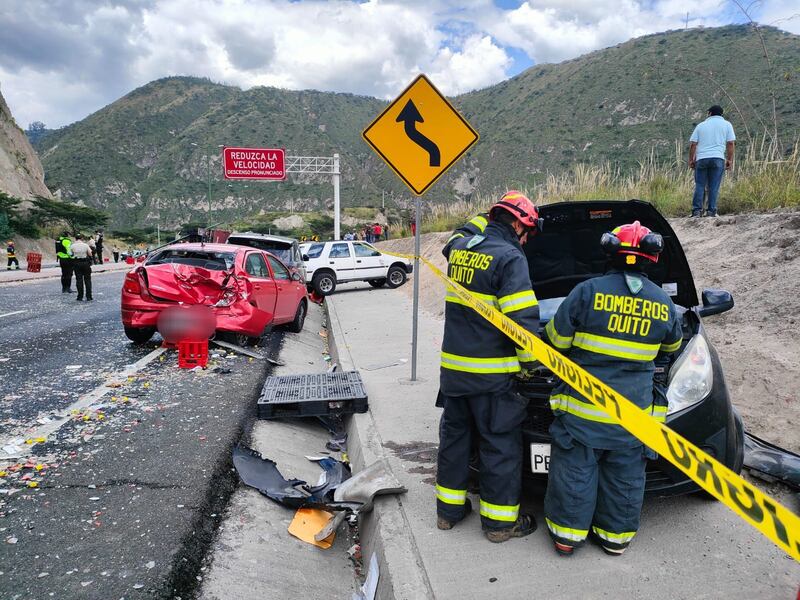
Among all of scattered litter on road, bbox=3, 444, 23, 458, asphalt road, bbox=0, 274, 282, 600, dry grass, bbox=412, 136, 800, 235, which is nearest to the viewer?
asphalt road, bbox=0, 274, 282, 600

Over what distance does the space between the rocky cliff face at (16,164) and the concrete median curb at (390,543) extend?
151 ft

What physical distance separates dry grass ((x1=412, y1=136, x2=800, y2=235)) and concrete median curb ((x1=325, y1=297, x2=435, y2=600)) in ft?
24.2

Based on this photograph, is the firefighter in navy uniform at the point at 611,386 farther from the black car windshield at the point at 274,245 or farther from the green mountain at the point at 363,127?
the green mountain at the point at 363,127

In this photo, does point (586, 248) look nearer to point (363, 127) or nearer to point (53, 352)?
point (53, 352)

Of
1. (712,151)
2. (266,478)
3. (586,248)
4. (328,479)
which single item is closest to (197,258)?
(266,478)

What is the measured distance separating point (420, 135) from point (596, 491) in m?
4.15

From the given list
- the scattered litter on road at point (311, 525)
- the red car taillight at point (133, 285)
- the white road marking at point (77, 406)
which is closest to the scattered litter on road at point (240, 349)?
the white road marking at point (77, 406)

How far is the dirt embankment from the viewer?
4648mm

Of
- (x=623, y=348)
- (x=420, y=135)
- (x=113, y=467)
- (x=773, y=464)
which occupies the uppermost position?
(x=420, y=135)

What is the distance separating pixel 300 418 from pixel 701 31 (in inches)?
3155

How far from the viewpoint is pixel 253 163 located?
118ft

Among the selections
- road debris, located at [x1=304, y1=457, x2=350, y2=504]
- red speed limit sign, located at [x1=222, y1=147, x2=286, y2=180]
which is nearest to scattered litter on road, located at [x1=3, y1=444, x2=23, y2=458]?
road debris, located at [x1=304, y1=457, x2=350, y2=504]

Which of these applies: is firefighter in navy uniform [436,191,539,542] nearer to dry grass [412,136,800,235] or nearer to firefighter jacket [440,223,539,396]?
firefighter jacket [440,223,539,396]

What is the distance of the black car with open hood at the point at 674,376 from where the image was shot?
2.99 meters
